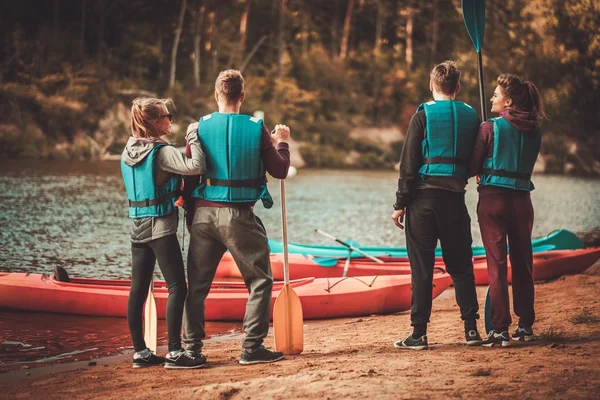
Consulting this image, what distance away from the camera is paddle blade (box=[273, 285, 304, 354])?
4.22m

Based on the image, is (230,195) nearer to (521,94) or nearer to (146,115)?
(146,115)

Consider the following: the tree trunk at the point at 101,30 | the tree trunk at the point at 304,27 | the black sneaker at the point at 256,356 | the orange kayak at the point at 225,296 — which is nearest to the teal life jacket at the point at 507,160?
the black sneaker at the point at 256,356

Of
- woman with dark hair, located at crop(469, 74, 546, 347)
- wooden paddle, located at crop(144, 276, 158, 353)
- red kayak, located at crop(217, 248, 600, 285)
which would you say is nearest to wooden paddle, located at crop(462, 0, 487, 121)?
woman with dark hair, located at crop(469, 74, 546, 347)

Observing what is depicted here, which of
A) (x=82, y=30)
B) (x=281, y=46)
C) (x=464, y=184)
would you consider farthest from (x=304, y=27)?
(x=464, y=184)

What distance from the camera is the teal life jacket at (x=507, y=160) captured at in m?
3.98

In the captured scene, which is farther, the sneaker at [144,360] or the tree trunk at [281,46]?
the tree trunk at [281,46]

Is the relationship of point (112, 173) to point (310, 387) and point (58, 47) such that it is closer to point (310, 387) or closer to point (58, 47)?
point (58, 47)

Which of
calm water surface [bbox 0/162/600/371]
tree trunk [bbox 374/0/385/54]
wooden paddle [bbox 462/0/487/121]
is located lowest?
calm water surface [bbox 0/162/600/371]

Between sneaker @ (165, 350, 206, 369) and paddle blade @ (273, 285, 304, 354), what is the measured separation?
465mm

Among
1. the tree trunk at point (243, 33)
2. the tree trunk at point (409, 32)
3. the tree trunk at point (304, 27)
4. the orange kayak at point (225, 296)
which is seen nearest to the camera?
the orange kayak at point (225, 296)

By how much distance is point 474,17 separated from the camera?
190 inches

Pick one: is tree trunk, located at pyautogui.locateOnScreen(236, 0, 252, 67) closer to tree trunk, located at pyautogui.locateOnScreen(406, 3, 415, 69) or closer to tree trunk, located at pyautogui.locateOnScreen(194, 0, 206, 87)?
tree trunk, located at pyautogui.locateOnScreen(194, 0, 206, 87)

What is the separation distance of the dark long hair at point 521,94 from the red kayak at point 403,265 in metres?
4.18

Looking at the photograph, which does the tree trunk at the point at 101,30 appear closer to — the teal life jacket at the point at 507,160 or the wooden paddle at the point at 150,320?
the wooden paddle at the point at 150,320
